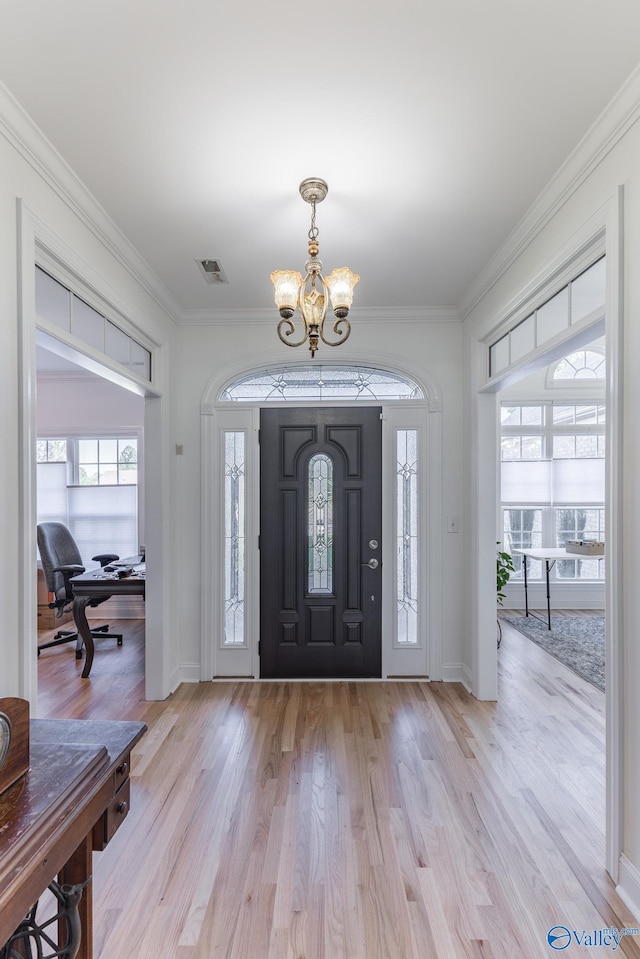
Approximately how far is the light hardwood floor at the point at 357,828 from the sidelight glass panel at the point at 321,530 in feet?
2.81

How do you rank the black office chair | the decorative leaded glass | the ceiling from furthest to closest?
the black office chair
the decorative leaded glass
the ceiling

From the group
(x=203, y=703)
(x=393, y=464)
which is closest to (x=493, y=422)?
(x=393, y=464)

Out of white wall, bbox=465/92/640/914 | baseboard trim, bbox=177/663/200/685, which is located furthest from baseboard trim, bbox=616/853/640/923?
baseboard trim, bbox=177/663/200/685

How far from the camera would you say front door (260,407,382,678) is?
382 centimetres

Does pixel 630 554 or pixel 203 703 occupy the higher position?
pixel 630 554

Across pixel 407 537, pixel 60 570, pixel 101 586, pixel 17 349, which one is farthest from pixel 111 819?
pixel 60 570

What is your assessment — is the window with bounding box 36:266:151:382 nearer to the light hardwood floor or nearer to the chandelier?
the chandelier

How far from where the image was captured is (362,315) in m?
3.79

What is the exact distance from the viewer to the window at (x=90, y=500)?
18.9 feet

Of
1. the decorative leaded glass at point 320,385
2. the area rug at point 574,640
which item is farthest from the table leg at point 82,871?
the area rug at point 574,640

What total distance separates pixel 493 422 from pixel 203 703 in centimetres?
290

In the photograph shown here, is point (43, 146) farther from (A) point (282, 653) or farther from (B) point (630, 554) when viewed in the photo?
(A) point (282, 653)

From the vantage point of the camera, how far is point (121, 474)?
5.79 meters

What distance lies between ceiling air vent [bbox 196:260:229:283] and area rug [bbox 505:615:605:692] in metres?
4.01
